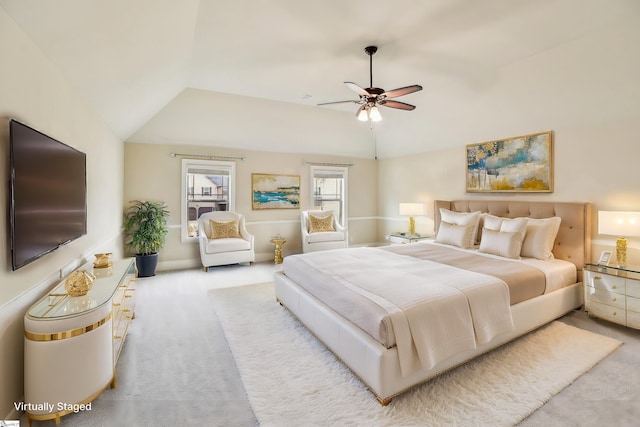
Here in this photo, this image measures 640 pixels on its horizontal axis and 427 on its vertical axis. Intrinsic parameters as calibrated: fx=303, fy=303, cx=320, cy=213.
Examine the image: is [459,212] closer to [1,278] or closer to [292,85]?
[292,85]

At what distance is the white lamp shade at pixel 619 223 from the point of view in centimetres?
300

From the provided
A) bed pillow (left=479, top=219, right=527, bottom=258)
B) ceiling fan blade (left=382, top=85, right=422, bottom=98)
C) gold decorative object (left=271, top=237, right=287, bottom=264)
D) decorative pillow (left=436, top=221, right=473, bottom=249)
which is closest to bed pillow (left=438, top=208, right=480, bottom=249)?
decorative pillow (left=436, top=221, right=473, bottom=249)

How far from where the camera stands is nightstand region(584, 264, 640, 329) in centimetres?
289

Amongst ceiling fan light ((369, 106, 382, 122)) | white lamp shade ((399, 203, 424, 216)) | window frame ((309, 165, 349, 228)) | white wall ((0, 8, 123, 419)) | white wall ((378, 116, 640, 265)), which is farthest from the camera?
window frame ((309, 165, 349, 228))

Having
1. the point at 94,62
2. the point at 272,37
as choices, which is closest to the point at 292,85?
the point at 272,37

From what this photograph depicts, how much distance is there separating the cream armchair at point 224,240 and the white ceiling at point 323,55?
154 centimetres

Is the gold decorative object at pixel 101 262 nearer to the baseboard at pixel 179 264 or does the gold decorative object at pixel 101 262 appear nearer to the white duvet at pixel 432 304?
the white duvet at pixel 432 304

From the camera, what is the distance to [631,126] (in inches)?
127

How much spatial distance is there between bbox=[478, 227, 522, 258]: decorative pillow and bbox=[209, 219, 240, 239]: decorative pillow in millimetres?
4163

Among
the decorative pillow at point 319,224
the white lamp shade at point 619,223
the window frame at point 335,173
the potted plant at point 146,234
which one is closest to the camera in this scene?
the white lamp shade at point 619,223

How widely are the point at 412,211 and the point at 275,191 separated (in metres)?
2.84

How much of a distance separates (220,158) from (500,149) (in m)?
4.80

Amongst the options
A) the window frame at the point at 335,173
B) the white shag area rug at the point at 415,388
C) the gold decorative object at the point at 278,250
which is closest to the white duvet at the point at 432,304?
the white shag area rug at the point at 415,388

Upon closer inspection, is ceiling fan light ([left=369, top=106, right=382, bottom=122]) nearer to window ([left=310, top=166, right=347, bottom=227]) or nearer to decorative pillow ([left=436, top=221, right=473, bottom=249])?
decorative pillow ([left=436, top=221, right=473, bottom=249])
